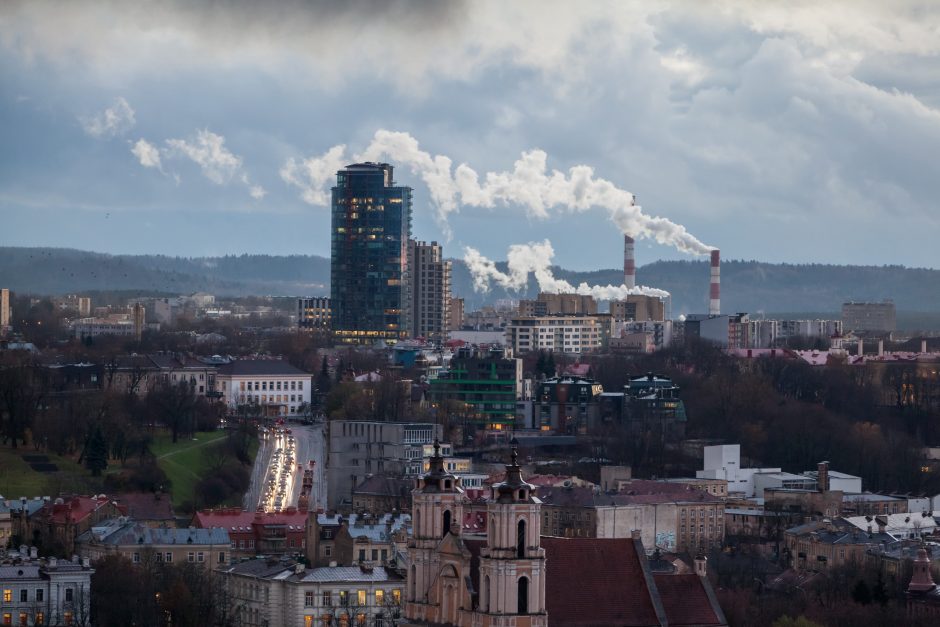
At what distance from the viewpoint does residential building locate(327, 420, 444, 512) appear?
90.5 meters

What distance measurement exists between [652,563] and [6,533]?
1979 centimetres

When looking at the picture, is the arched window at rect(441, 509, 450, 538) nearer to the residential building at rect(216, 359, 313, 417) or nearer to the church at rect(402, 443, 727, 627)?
the church at rect(402, 443, 727, 627)

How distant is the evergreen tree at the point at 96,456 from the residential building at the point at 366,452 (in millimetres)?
7363

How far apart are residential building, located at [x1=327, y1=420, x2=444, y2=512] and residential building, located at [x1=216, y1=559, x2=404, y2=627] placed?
843 inches

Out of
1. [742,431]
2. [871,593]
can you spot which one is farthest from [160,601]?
[742,431]

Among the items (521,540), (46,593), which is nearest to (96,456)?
(46,593)

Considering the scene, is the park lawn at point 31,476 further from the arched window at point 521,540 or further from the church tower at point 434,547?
the arched window at point 521,540

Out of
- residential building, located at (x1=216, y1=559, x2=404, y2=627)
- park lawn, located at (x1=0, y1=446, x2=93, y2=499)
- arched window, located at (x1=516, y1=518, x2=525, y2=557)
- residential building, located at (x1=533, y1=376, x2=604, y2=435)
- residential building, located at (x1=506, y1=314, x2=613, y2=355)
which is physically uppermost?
residential building, located at (x1=506, y1=314, x2=613, y2=355)

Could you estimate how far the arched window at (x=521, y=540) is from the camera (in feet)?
164

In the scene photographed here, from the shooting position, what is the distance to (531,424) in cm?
12050

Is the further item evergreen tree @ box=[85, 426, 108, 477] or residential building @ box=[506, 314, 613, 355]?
residential building @ box=[506, 314, 613, 355]

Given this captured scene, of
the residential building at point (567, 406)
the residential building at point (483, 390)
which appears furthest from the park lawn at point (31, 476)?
the residential building at point (567, 406)

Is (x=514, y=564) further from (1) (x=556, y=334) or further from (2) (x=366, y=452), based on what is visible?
(1) (x=556, y=334)

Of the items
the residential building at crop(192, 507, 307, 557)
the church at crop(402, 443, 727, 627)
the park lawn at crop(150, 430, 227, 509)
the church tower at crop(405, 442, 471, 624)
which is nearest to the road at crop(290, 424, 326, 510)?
the park lawn at crop(150, 430, 227, 509)
